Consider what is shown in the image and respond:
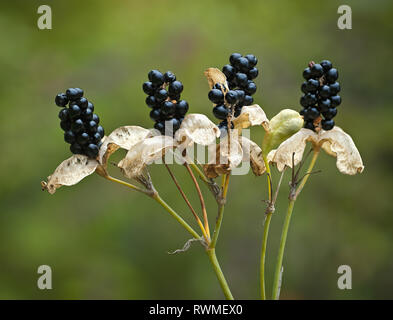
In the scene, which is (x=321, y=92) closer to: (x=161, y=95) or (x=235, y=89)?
(x=235, y=89)

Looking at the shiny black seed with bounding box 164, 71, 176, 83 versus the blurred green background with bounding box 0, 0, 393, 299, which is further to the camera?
the blurred green background with bounding box 0, 0, 393, 299

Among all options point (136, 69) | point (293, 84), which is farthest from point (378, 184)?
point (136, 69)

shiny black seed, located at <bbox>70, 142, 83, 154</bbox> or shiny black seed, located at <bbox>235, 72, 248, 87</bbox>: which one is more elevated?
shiny black seed, located at <bbox>235, 72, 248, 87</bbox>

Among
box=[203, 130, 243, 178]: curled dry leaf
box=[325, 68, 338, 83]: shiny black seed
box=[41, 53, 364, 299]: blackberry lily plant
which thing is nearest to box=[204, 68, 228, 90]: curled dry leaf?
box=[41, 53, 364, 299]: blackberry lily plant

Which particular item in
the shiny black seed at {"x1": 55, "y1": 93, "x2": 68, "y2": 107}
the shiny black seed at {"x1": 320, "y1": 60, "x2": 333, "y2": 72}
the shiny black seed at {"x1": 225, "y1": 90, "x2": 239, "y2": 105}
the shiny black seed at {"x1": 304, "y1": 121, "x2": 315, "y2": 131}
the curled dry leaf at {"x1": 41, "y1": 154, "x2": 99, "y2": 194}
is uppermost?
the shiny black seed at {"x1": 320, "y1": 60, "x2": 333, "y2": 72}

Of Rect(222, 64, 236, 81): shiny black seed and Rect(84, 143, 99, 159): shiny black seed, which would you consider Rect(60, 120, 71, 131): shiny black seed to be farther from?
Rect(222, 64, 236, 81): shiny black seed

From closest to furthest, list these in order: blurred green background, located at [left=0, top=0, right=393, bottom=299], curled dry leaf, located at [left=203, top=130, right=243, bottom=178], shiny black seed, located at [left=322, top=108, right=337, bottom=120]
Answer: curled dry leaf, located at [left=203, top=130, right=243, bottom=178] → shiny black seed, located at [left=322, top=108, right=337, bottom=120] → blurred green background, located at [left=0, top=0, right=393, bottom=299]

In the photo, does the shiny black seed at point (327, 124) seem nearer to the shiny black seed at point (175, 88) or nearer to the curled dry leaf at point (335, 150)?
the curled dry leaf at point (335, 150)
